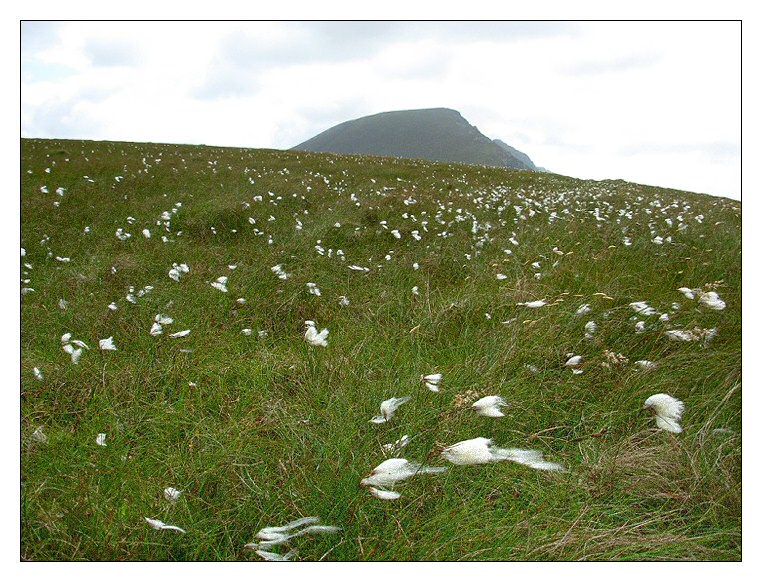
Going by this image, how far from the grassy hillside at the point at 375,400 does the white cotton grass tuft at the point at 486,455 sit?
0.07 meters

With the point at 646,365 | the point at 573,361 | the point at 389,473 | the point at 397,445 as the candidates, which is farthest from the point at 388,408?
the point at 646,365

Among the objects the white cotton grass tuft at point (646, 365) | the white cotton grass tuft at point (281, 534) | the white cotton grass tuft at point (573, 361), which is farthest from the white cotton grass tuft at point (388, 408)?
the white cotton grass tuft at point (646, 365)

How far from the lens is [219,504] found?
176 centimetres

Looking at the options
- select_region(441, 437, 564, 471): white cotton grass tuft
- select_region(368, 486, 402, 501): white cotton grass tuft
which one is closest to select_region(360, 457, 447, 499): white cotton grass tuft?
select_region(368, 486, 402, 501): white cotton grass tuft

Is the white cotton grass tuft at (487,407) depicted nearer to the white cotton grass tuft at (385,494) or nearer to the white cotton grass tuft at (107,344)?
the white cotton grass tuft at (385,494)

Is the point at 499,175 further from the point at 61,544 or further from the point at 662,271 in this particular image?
the point at 61,544

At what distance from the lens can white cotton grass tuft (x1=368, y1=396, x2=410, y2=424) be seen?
2.07 metres

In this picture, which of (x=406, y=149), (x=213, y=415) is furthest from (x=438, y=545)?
(x=406, y=149)

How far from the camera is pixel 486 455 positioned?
1613mm

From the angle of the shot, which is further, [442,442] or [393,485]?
[442,442]

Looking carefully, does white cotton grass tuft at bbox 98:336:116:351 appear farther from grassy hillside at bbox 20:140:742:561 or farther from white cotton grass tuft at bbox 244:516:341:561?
white cotton grass tuft at bbox 244:516:341:561

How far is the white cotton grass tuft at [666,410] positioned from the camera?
6.30 ft

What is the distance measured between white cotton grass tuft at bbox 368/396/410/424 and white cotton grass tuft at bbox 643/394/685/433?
114cm

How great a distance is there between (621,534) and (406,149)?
19885cm
